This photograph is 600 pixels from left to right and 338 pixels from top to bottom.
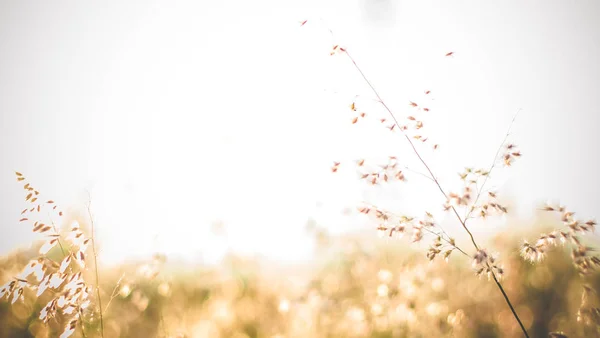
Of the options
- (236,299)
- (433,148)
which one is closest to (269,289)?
(236,299)

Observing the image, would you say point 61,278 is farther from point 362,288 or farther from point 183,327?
point 362,288

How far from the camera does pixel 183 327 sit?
2904 millimetres

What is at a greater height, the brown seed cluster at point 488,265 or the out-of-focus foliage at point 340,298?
the brown seed cluster at point 488,265

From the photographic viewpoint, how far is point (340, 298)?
3615 mm

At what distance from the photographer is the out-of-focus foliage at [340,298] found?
2910 mm

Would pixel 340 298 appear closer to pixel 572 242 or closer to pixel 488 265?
pixel 488 265

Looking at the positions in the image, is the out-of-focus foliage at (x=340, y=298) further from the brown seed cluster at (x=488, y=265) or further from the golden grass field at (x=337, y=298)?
the brown seed cluster at (x=488, y=265)

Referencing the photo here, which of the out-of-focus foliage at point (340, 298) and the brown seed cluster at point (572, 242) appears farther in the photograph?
the out-of-focus foliage at point (340, 298)

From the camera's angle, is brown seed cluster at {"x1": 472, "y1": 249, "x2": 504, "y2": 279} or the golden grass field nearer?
brown seed cluster at {"x1": 472, "y1": 249, "x2": 504, "y2": 279}

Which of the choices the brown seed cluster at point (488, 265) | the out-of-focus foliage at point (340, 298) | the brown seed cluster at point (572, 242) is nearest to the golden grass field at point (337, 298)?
the out-of-focus foliage at point (340, 298)

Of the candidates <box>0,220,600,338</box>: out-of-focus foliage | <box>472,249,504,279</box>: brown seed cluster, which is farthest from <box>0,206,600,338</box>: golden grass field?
<box>472,249,504,279</box>: brown seed cluster

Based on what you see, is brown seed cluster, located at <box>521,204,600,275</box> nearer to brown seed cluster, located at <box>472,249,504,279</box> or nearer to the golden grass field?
brown seed cluster, located at <box>472,249,504,279</box>

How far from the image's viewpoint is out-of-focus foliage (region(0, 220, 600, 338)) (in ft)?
9.55

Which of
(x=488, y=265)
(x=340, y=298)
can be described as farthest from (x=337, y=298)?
(x=488, y=265)
